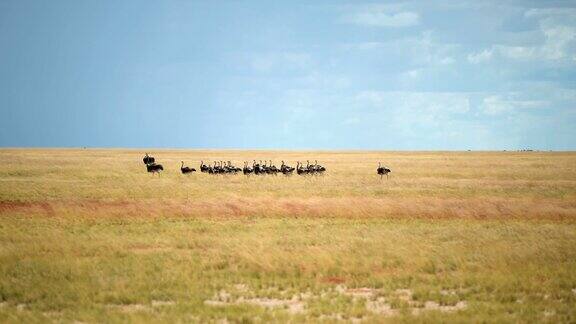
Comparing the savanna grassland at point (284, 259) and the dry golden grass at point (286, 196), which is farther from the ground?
the dry golden grass at point (286, 196)

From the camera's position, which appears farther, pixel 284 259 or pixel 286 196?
pixel 286 196

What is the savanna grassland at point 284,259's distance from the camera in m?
11.3

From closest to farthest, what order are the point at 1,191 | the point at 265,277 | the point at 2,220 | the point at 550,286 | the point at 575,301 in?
the point at 575,301, the point at 550,286, the point at 265,277, the point at 2,220, the point at 1,191

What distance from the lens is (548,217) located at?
88.5 ft

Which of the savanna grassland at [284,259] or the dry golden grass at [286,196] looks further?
the dry golden grass at [286,196]

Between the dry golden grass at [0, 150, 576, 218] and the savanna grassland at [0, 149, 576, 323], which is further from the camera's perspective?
the dry golden grass at [0, 150, 576, 218]

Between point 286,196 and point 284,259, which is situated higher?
point 286,196

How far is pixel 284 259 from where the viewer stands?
52.5 ft

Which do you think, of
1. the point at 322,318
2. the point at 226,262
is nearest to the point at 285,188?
the point at 226,262

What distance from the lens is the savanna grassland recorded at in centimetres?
1130

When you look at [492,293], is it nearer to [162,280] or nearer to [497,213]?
[162,280]

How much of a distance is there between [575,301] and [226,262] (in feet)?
29.7

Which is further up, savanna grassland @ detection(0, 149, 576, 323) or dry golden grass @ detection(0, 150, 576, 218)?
dry golden grass @ detection(0, 150, 576, 218)

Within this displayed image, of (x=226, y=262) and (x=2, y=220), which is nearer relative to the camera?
(x=226, y=262)
